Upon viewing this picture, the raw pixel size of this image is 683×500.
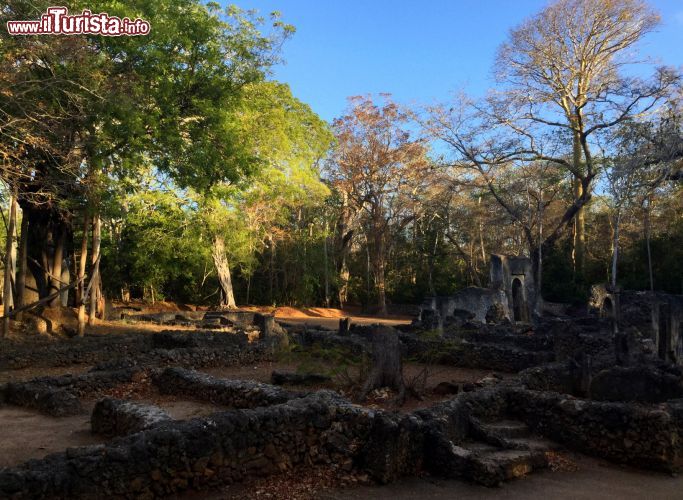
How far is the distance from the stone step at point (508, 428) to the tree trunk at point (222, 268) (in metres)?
25.1

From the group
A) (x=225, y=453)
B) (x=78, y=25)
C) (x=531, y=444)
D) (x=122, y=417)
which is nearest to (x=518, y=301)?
(x=531, y=444)

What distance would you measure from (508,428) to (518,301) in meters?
23.1

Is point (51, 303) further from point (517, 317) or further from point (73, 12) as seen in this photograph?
point (517, 317)

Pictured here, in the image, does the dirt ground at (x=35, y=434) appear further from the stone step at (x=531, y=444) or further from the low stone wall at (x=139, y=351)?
the stone step at (x=531, y=444)

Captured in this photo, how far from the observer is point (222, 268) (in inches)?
1294

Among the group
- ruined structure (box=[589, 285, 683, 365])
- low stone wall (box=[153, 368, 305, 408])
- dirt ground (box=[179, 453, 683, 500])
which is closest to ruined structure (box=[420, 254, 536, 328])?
ruined structure (box=[589, 285, 683, 365])

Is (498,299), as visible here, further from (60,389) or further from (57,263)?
(60,389)

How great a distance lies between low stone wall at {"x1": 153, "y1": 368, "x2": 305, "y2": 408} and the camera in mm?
8133

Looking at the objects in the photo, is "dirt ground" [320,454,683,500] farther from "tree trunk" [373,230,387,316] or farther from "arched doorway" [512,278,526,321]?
"tree trunk" [373,230,387,316]

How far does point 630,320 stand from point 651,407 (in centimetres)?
1080

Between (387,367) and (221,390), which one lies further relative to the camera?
Result: (387,367)

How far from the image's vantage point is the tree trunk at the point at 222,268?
3191 cm

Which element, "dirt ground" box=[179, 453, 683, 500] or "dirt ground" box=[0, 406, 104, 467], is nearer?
"dirt ground" box=[179, 453, 683, 500]

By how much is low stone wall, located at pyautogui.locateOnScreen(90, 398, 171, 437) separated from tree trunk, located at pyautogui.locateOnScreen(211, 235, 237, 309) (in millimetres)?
24137
